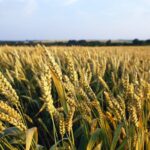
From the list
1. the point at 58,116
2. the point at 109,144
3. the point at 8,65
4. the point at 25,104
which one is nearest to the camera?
the point at 58,116

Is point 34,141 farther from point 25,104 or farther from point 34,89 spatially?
point 34,89

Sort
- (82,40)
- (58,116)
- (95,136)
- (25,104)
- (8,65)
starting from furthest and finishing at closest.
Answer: (82,40)
(8,65)
(25,104)
(95,136)
(58,116)

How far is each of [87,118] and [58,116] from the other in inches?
13.4

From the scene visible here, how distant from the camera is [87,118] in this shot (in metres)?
1.84

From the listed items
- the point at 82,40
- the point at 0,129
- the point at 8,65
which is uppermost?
the point at 0,129

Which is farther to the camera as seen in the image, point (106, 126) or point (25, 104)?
point (25, 104)

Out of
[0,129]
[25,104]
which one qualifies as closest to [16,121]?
[0,129]

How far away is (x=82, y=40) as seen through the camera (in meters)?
39.0

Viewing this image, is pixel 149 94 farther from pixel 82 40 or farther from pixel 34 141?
pixel 82 40

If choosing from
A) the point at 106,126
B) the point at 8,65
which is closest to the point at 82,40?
the point at 8,65

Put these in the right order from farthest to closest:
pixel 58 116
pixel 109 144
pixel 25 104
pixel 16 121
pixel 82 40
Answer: pixel 82 40
pixel 25 104
pixel 109 144
pixel 58 116
pixel 16 121

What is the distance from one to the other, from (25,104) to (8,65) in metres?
2.19

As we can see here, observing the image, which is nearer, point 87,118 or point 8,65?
point 87,118

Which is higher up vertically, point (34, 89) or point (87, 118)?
point (87, 118)
